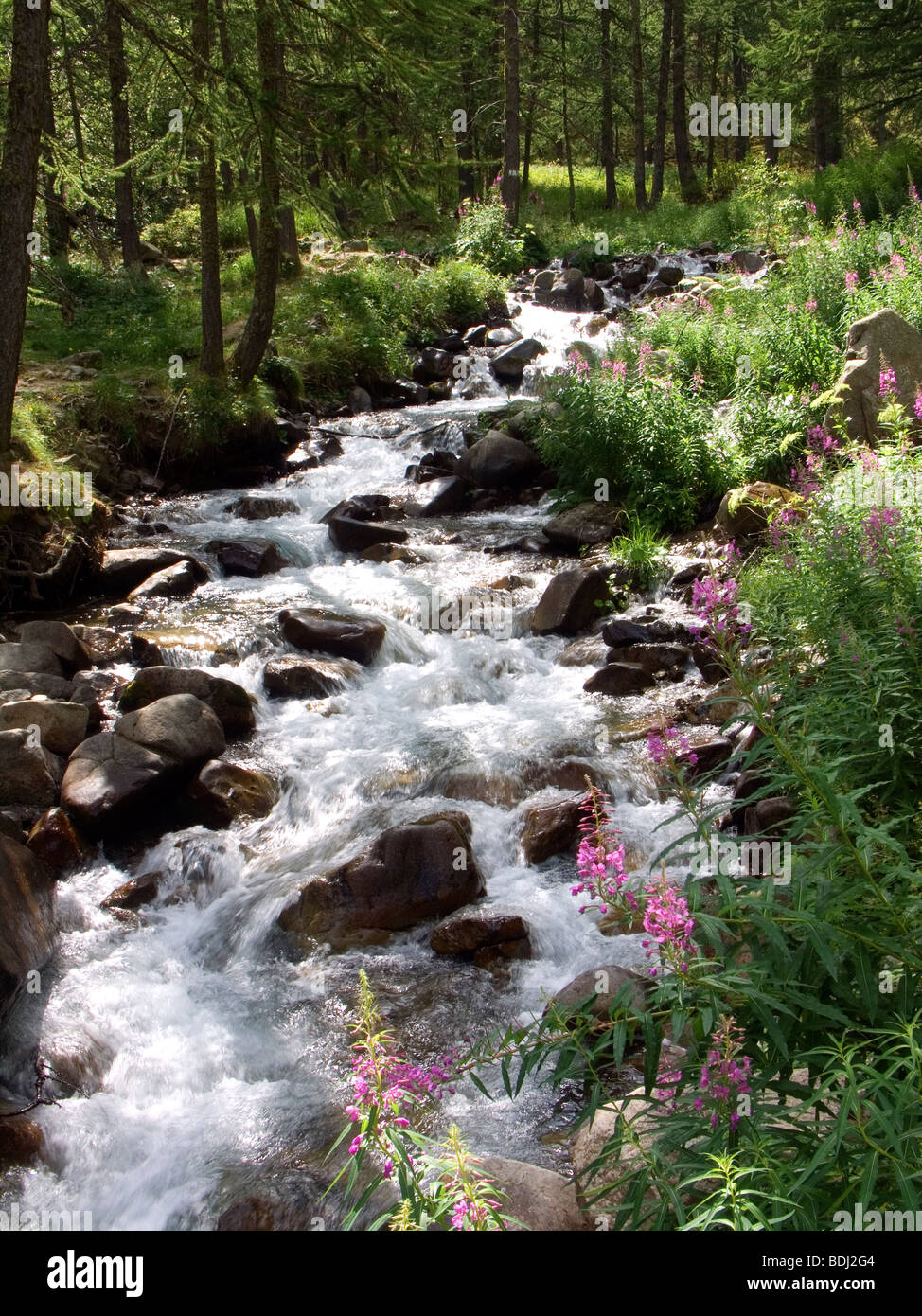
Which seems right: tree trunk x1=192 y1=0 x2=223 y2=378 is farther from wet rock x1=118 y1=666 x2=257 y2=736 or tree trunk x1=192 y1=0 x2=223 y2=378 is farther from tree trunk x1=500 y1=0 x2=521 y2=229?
tree trunk x1=500 y1=0 x2=521 y2=229

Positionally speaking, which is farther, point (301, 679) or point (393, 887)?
point (301, 679)

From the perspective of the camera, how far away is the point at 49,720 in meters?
8.24

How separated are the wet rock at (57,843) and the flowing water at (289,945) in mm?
143

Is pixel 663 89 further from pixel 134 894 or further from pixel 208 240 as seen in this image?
pixel 134 894

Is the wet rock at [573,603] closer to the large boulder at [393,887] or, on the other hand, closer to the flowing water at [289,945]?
the flowing water at [289,945]

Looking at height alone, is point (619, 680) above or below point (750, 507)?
below

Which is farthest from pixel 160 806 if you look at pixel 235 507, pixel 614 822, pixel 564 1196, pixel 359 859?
pixel 235 507

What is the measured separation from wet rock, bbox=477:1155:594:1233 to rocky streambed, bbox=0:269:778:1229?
0.02 metres

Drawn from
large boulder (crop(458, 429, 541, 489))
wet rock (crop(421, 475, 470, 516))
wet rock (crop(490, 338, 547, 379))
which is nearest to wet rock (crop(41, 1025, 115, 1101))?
wet rock (crop(421, 475, 470, 516))

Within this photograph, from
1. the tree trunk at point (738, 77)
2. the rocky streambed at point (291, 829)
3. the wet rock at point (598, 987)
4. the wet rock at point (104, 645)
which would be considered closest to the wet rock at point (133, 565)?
the rocky streambed at point (291, 829)

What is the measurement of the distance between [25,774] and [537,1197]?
5257 mm

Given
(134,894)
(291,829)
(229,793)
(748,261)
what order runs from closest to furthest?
(134,894) < (291,829) < (229,793) < (748,261)

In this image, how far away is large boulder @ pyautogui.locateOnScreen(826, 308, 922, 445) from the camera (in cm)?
991

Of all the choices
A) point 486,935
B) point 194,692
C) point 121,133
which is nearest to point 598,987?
point 486,935
